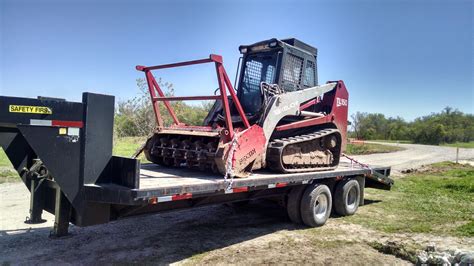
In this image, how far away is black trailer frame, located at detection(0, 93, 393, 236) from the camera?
13.5 feet

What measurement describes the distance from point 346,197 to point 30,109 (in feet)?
21.2

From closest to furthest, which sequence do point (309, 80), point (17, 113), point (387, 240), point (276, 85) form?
point (17, 113), point (387, 240), point (276, 85), point (309, 80)

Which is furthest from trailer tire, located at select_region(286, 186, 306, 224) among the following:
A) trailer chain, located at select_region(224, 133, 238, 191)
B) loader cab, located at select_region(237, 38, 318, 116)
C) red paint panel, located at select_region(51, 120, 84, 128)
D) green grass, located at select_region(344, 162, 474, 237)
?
red paint panel, located at select_region(51, 120, 84, 128)

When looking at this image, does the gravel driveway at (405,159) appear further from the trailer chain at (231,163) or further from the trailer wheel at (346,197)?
the trailer chain at (231,163)

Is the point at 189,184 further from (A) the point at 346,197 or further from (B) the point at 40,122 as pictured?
(A) the point at 346,197

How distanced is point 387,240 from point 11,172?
39.1 feet

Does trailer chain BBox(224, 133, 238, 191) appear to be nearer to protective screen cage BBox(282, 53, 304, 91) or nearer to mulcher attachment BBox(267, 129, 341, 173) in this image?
mulcher attachment BBox(267, 129, 341, 173)

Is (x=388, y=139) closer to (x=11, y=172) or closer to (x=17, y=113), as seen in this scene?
(x=11, y=172)

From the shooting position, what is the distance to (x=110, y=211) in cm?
474

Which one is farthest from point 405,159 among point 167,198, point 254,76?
point 167,198

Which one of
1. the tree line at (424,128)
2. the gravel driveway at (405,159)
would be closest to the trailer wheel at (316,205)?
the gravel driveway at (405,159)

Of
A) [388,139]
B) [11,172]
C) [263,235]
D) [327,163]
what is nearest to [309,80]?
[327,163]

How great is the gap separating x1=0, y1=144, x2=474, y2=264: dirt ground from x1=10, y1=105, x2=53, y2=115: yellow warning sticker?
2236 millimetres

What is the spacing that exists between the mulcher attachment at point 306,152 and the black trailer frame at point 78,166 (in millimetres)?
1810
